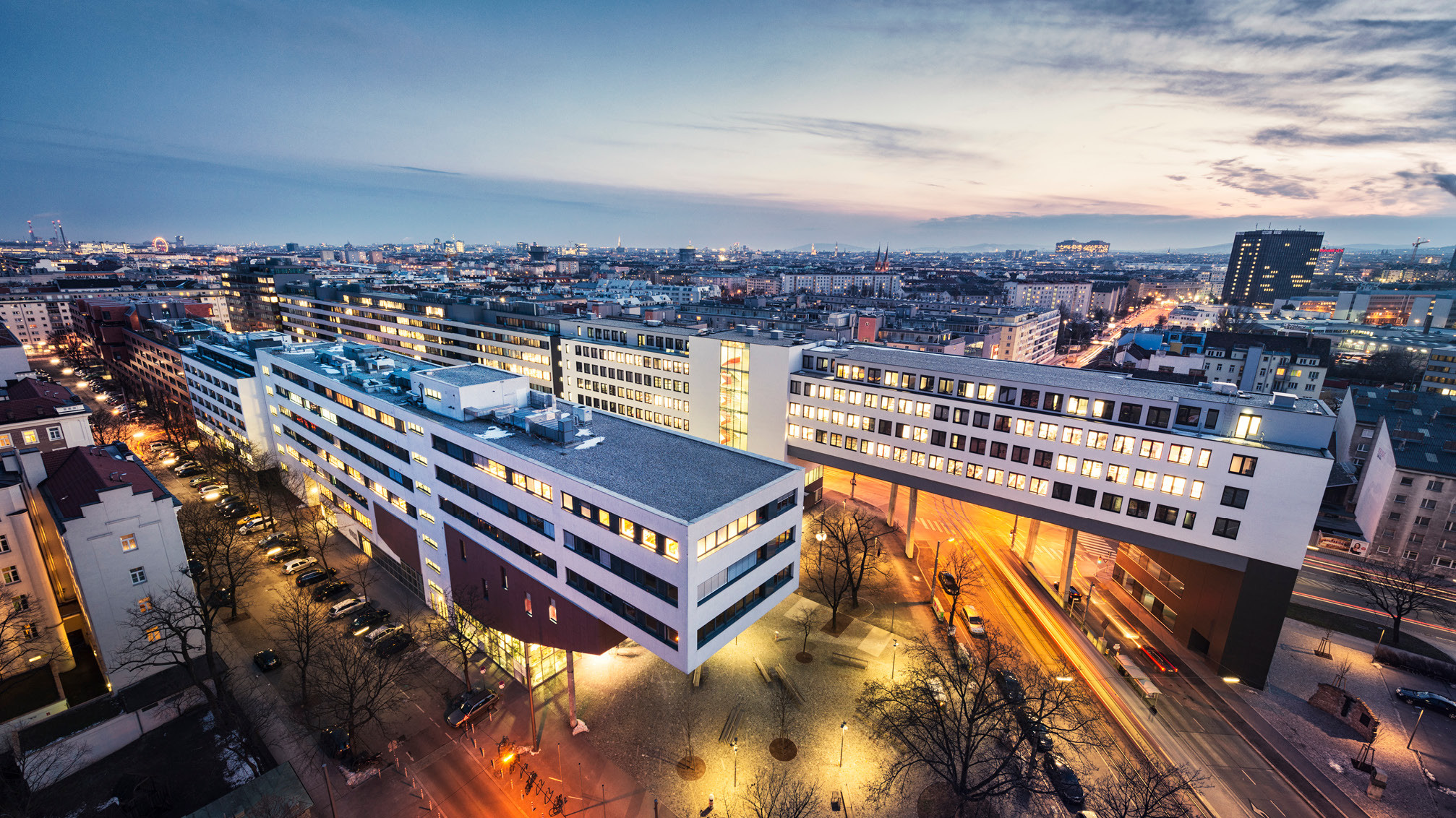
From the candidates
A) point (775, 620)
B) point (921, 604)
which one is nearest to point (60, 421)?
point (775, 620)

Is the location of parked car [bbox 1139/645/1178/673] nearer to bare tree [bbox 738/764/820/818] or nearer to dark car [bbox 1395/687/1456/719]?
dark car [bbox 1395/687/1456/719]

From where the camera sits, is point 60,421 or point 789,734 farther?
point 60,421

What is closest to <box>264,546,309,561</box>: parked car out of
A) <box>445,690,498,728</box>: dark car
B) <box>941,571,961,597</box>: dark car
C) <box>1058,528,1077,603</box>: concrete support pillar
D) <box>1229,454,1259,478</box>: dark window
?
<box>445,690,498,728</box>: dark car

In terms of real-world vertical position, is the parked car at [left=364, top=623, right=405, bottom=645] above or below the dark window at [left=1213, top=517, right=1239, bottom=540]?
below

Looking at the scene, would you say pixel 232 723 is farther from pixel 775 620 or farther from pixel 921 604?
pixel 921 604

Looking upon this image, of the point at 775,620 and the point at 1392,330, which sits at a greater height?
the point at 1392,330

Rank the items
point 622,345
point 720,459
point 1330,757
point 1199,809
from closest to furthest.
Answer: point 1199,809, point 1330,757, point 720,459, point 622,345

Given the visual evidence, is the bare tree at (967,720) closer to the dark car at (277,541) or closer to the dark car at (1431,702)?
the dark car at (1431,702)

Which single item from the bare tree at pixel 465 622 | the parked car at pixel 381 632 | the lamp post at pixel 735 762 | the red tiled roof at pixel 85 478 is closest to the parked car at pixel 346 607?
the parked car at pixel 381 632
